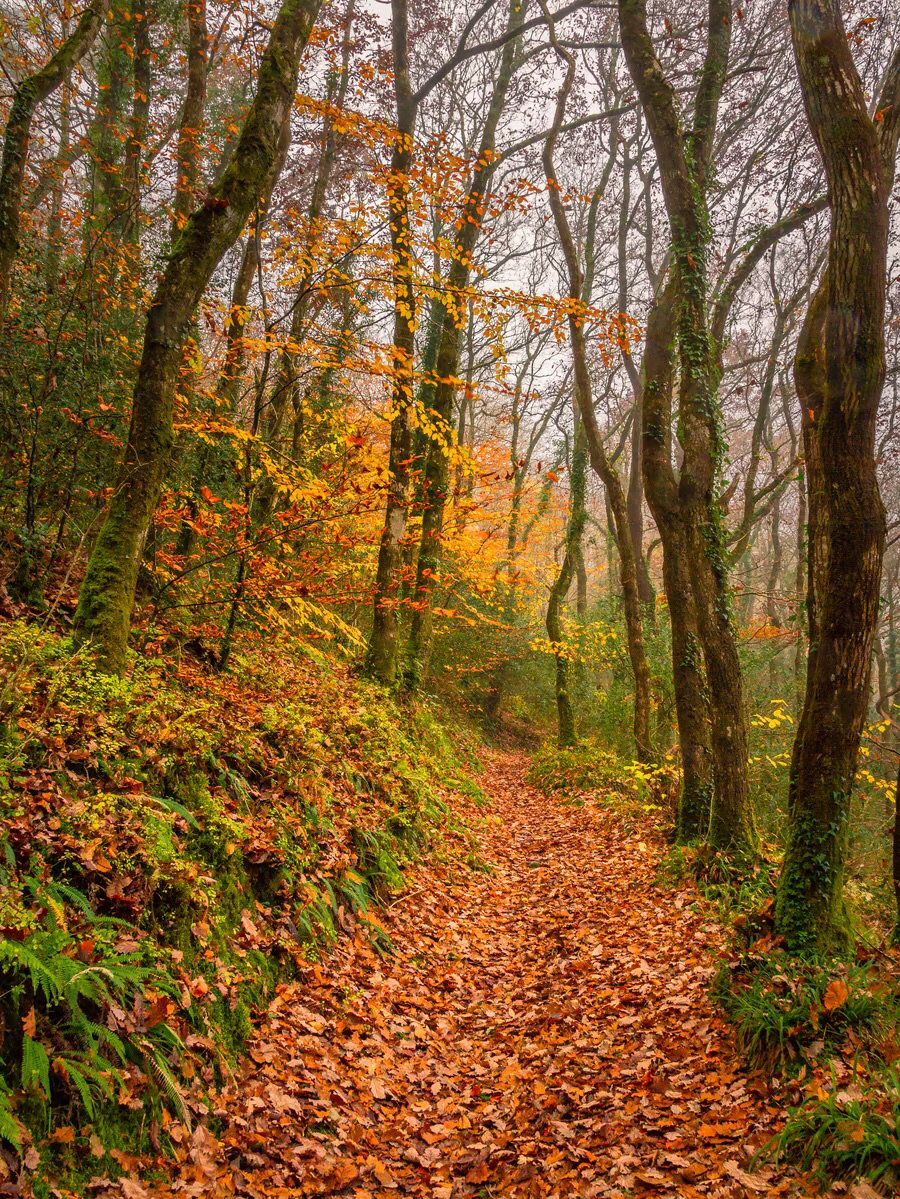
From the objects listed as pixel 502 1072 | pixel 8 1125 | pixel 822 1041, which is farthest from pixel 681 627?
pixel 8 1125

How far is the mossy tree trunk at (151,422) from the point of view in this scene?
4.62 m

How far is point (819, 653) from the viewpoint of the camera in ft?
14.2

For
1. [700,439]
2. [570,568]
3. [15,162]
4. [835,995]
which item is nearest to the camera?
[835,995]

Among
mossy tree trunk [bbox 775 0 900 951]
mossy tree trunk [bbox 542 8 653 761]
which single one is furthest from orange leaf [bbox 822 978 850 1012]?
mossy tree trunk [bbox 542 8 653 761]

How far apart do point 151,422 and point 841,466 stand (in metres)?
4.70

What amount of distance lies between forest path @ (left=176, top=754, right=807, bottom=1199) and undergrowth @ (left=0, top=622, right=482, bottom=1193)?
1.12ft

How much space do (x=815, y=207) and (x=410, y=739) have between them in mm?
9207

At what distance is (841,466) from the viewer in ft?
13.8

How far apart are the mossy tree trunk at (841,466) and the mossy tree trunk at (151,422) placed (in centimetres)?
413

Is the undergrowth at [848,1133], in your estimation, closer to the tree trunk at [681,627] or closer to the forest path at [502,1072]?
the forest path at [502,1072]

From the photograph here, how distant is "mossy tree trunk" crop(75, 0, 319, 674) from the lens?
4621 mm

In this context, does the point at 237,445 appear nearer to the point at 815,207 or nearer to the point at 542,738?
the point at 815,207

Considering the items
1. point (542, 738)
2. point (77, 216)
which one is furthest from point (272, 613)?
point (542, 738)

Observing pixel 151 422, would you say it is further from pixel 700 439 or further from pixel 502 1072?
pixel 700 439
